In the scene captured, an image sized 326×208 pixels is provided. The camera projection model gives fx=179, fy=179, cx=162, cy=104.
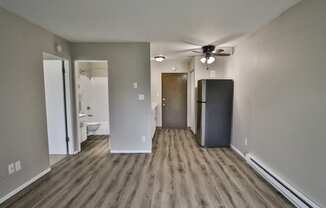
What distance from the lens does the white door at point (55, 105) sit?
372 cm

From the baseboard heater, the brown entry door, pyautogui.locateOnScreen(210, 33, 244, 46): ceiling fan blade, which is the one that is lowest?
the baseboard heater

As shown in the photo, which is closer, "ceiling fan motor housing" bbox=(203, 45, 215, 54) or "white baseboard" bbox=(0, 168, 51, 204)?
"white baseboard" bbox=(0, 168, 51, 204)

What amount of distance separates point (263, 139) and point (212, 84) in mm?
1723

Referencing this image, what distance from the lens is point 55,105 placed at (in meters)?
3.79

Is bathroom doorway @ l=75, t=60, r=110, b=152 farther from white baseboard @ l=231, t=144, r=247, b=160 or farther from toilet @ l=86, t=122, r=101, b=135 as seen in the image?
white baseboard @ l=231, t=144, r=247, b=160

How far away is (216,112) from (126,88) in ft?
7.08

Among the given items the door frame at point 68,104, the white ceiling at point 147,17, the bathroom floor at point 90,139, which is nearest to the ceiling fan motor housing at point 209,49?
the white ceiling at point 147,17

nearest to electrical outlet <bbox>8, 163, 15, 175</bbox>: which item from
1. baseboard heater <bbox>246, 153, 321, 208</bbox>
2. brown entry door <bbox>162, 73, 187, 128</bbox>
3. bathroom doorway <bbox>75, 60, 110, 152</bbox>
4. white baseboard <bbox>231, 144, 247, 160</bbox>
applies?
bathroom doorway <bbox>75, 60, 110, 152</bbox>

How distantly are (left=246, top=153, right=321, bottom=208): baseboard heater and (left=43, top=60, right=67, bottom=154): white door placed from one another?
3.79 m

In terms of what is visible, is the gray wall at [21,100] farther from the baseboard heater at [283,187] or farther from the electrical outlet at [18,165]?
the baseboard heater at [283,187]

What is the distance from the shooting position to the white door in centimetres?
372

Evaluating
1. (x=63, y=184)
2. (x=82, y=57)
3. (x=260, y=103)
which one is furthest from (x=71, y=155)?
(x=260, y=103)

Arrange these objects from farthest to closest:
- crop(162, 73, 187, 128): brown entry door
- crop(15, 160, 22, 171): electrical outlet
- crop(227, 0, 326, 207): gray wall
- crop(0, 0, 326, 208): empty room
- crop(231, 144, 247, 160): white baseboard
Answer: crop(162, 73, 187, 128): brown entry door
crop(231, 144, 247, 160): white baseboard
crop(15, 160, 22, 171): electrical outlet
crop(0, 0, 326, 208): empty room
crop(227, 0, 326, 207): gray wall

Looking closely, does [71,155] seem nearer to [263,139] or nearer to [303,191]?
[263,139]
